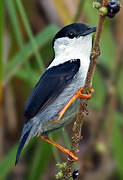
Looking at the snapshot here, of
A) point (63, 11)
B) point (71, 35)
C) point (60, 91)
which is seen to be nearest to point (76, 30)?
point (71, 35)

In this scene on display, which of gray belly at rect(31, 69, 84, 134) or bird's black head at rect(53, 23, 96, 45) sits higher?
bird's black head at rect(53, 23, 96, 45)

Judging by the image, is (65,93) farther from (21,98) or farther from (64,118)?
(21,98)

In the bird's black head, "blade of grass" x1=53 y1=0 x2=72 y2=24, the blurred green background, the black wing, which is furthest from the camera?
"blade of grass" x1=53 y1=0 x2=72 y2=24

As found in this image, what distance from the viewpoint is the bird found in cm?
271

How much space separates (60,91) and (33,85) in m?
0.56

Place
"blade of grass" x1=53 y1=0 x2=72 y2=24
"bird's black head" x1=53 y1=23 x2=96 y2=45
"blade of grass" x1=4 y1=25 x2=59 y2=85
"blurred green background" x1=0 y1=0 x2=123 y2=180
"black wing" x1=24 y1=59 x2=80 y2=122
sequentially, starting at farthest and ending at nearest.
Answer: "blade of grass" x1=53 y1=0 x2=72 y2=24 → "blurred green background" x1=0 y1=0 x2=123 y2=180 → "blade of grass" x1=4 y1=25 x2=59 y2=85 → "bird's black head" x1=53 y1=23 x2=96 y2=45 → "black wing" x1=24 y1=59 x2=80 y2=122

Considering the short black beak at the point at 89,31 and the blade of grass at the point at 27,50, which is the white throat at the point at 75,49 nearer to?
the short black beak at the point at 89,31

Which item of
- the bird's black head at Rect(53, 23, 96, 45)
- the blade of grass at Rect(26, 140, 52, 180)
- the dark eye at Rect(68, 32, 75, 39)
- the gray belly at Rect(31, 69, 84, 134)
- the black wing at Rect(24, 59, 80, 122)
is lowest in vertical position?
the blade of grass at Rect(26, 140, 52, 180)

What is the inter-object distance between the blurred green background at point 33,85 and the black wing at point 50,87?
1.28ft

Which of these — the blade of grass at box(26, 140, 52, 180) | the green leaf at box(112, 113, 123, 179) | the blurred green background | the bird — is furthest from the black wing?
the green leaf at box(112, 113, 123, 179)

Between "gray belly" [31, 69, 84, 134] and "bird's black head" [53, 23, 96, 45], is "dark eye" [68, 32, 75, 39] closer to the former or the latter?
"bird's black head" [53, 23, 96, 45]

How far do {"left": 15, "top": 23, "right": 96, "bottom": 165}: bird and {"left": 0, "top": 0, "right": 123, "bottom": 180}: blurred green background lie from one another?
0.41m

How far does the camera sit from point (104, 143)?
13.2 ft

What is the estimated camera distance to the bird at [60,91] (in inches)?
107
